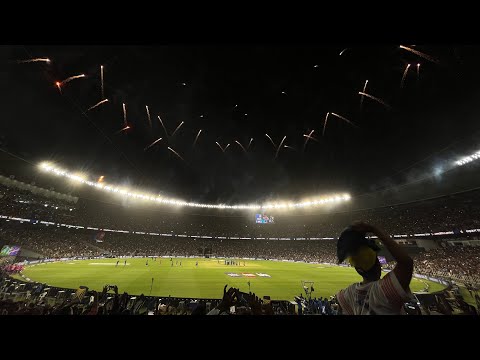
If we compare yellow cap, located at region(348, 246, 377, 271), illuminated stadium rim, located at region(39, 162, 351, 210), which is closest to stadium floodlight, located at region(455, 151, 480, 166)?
illuminated stadium rim, located at region(39, 162, 351, 210)

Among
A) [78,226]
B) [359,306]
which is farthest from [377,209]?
[78,226]

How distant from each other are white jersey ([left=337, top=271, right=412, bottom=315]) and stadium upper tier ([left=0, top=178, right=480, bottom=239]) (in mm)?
48618

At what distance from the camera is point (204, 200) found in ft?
266

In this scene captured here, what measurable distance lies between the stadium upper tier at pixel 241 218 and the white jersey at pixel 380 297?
48618 mm

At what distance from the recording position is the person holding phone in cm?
225

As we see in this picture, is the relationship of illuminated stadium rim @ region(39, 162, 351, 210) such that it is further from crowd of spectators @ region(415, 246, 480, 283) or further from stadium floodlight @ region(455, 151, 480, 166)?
stadium floodlight @ region(455, 151, 480, 166)

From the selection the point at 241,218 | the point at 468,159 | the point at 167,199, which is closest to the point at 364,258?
the point at 468,159

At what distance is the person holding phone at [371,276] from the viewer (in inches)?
88.7

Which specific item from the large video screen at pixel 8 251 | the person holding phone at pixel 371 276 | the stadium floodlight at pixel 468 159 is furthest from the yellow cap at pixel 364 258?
the large video screen at pixel 8 251

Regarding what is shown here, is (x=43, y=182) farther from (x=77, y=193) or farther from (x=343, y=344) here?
(x=343, y=344)

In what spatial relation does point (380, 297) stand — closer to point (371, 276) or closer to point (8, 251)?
point (371, 276)

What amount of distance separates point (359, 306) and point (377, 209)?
61584 millimetres

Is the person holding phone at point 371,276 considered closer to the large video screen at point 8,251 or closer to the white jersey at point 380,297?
the white jersey at point 380,297

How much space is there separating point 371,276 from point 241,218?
88083 mm
